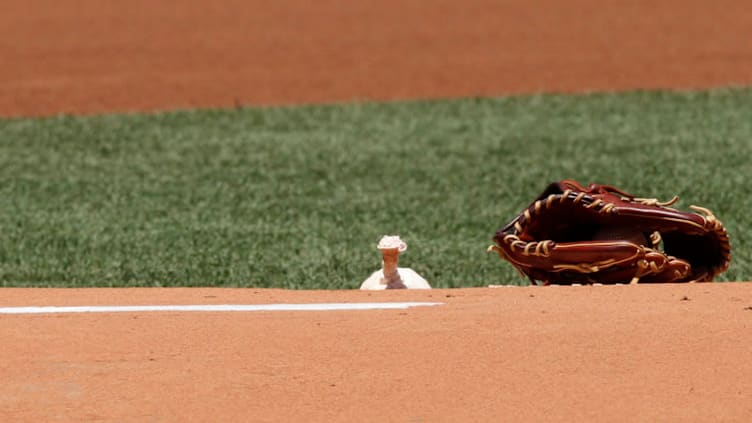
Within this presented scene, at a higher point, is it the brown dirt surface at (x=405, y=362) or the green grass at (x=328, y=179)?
the brown dirt surface at (x=405, y=362)

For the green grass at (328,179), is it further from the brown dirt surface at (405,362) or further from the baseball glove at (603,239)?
the brown dirt surface at (405,362)

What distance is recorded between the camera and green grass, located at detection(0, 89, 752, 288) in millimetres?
7332

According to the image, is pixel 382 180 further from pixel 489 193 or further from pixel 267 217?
pixel 267 217

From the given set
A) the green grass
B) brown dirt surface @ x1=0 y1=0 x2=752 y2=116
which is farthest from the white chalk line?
brown dirt surface @ x1=0 y1=0 x2=752 y2=116

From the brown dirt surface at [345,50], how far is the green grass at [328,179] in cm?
121

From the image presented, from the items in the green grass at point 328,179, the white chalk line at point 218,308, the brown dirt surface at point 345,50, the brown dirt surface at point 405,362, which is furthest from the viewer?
the brown dirt surface at point 345,50

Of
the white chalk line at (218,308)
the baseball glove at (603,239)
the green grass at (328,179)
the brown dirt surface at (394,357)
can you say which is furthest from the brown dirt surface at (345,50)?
the brown dirt surface at (394,357)

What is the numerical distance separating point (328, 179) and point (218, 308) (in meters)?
5.61

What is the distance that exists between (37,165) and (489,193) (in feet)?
12.4

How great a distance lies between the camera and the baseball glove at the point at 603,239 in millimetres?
5035

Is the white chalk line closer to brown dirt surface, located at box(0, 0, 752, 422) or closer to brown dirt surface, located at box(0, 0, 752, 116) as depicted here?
brown dirt surface, located at box(0, 0, 752, 422)

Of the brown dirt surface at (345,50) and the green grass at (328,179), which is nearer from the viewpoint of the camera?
the green grass at (328,179)

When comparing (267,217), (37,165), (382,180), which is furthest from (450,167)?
(37,165)

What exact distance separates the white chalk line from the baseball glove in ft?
2.48
